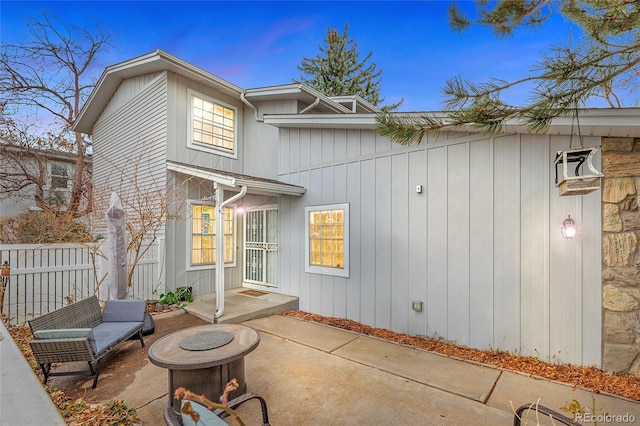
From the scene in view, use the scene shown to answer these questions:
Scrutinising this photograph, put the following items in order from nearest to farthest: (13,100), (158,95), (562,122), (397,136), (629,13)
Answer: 1. (629,13)
2. (397,136)
3. (562,122)
4. (158,95)
5. (13,100)

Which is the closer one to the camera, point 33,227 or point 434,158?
point 434,158

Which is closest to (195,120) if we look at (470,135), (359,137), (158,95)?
(158,95)

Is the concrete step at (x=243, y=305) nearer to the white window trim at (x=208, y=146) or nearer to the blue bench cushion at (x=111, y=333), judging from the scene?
the blue bench cushion at (x=111, y=333)

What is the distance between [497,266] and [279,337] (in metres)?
3.49

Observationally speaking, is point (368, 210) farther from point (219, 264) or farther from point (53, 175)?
point (53, 175)

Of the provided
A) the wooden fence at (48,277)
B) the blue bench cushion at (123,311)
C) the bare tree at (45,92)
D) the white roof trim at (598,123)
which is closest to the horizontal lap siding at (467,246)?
the white roof trim at (598,123)

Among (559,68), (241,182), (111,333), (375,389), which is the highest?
(559,68)

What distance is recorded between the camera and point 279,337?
193 inches

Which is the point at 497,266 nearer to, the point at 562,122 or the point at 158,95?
the point at 562,122

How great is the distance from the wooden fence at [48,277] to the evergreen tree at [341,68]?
14791 mm

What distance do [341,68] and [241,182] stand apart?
14.5 metres

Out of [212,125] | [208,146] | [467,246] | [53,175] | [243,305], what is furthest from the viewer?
[53,175]

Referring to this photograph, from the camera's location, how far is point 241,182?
5406 millimetres

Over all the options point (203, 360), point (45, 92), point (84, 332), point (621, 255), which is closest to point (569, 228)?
point (621, 255)
